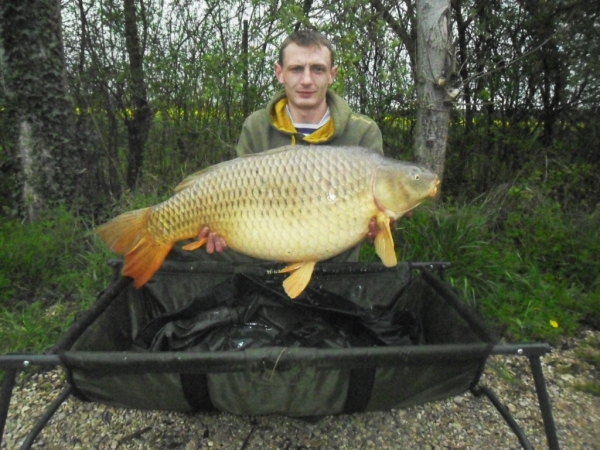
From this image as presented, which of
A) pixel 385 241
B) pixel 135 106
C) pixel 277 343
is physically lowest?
pixel 277 343

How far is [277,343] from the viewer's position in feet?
5.16


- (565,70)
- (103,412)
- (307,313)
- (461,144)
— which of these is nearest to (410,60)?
(461,144)

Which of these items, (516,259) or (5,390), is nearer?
(5,390)

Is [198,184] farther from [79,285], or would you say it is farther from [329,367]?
[79,285]

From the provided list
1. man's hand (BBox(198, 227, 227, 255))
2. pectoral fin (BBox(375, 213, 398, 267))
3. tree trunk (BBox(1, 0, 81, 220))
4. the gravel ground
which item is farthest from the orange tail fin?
tree trunk (BBox(1, 0, 81, 220))

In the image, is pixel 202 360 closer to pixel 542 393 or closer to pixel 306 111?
pixel 542 393

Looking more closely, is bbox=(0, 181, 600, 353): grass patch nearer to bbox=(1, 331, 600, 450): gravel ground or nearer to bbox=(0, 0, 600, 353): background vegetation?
bbox=(0, 0, 600, 353): background vegetation

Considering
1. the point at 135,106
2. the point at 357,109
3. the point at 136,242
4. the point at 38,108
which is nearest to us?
the point at 136,242

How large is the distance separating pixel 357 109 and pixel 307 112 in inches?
63.4

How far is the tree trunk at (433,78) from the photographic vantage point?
2.46m

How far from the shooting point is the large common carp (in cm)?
126

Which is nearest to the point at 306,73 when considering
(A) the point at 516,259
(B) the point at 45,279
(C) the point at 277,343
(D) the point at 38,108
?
(C) the point at 277,343

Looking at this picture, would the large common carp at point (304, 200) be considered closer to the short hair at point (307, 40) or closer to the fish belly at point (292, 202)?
the fish belly at point (292, 202)

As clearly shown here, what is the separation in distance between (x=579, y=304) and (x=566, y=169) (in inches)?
49.6
